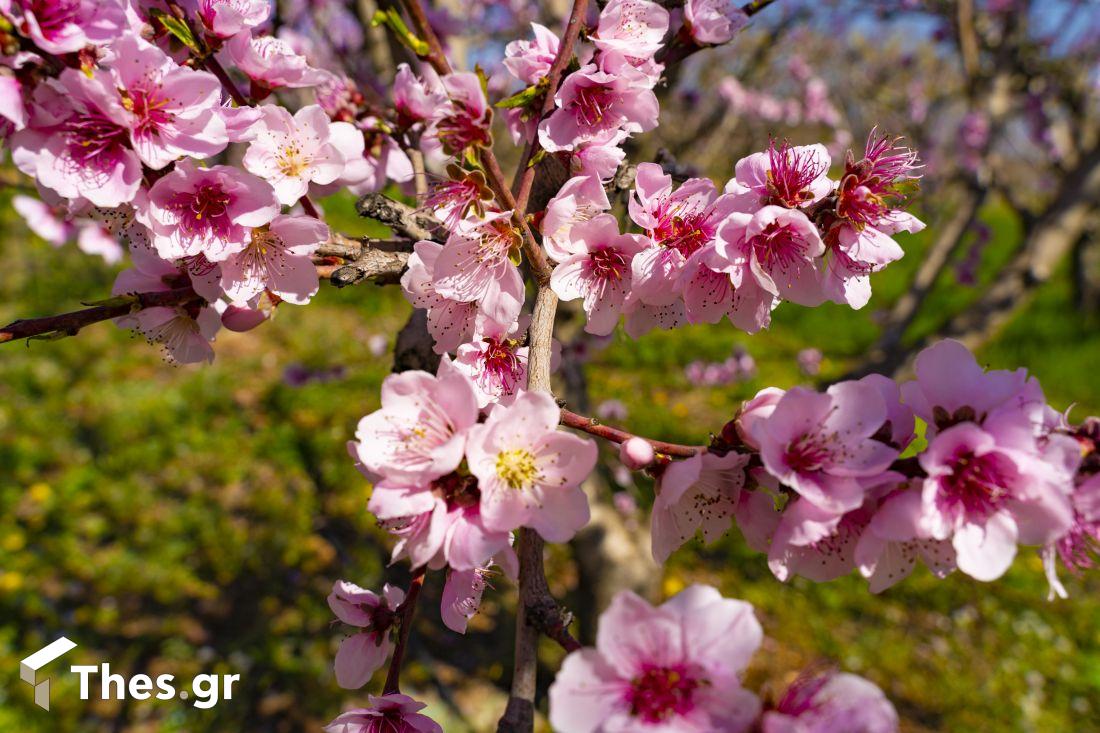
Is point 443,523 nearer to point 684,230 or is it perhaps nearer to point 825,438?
point 825,438

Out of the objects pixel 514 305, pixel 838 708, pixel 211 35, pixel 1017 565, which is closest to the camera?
pixel 838 708

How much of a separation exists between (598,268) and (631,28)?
0.48 metres

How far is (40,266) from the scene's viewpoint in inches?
271

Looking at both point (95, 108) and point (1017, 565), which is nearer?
point (95, 108)

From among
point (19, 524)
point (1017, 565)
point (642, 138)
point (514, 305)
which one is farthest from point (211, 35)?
point (1017, 565)

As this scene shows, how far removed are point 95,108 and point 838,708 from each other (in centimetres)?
130

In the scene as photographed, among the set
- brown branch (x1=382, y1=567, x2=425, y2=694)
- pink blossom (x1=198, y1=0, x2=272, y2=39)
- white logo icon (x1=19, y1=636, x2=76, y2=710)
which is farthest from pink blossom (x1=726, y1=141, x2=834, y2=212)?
white logo icon (x1=19, y1=636, x2=76, y2=710)

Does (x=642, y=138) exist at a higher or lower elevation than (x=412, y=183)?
lower

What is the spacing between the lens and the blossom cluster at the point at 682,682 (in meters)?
0.77

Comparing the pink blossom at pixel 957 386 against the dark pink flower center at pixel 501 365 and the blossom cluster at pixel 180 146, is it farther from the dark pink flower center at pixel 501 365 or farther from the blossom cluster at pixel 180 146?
the blossom cluster at pixel 180 146

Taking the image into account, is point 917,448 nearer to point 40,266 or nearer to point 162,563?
point 162,563

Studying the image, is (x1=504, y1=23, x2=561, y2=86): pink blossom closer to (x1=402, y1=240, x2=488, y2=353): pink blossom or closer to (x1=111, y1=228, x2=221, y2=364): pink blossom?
(x1=402, y1=240, x2=488, y2=353): pink blossom

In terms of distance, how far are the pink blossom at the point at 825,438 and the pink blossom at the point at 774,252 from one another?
24 cm

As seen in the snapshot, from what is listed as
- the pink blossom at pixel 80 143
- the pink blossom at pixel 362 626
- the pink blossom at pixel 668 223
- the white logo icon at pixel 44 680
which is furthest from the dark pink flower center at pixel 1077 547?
the white logo icon at pixel 44 680
